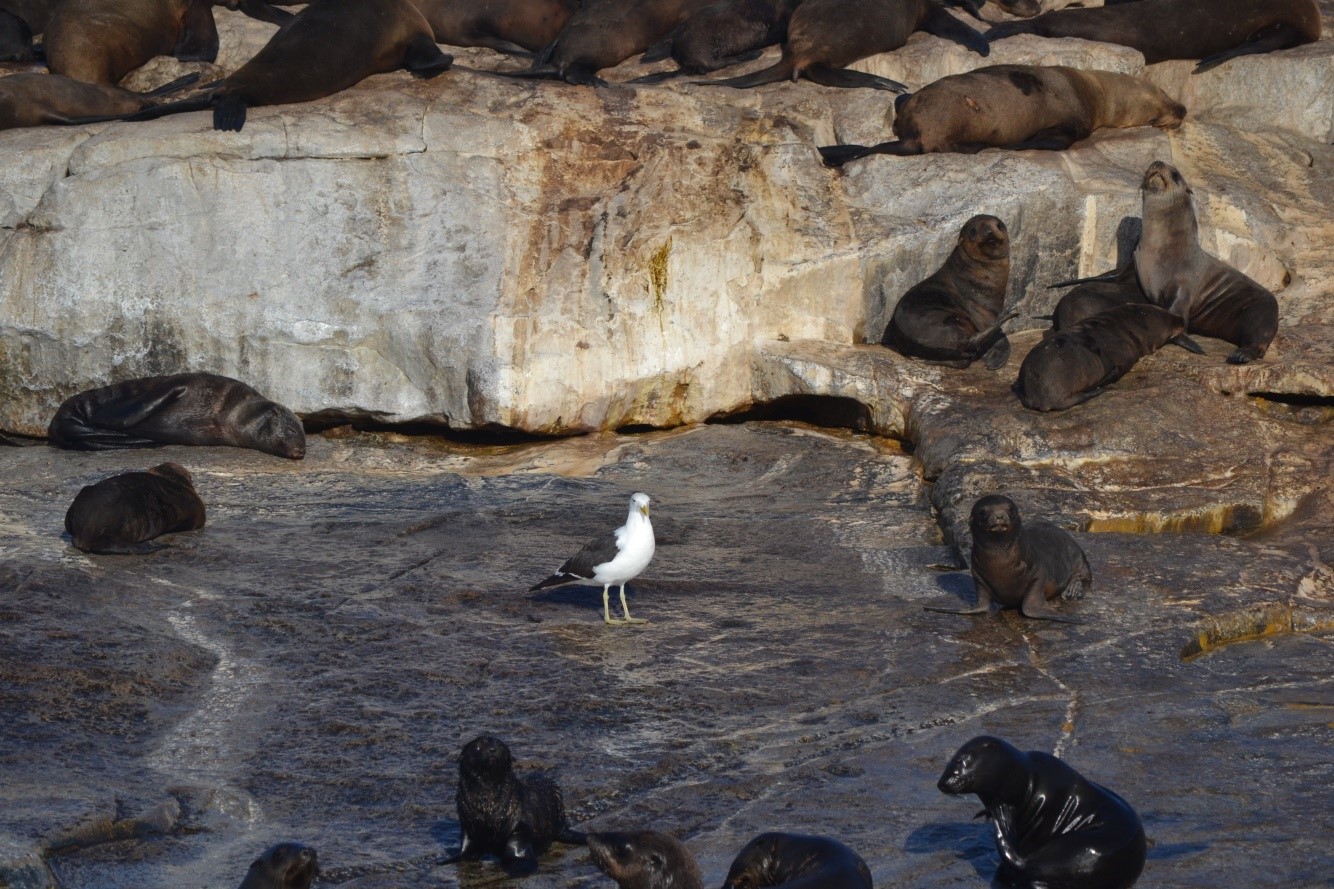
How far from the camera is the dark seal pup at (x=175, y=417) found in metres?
9.41

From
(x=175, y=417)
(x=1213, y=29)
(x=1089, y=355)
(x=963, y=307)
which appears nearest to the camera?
(x=1089, y=355)

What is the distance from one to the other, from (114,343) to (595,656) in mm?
5264

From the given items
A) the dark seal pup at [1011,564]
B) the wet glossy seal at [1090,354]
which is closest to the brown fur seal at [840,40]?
the wet glossy seal at [1090,354]

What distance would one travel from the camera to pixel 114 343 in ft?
32.8

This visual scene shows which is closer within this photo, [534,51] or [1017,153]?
[1017,153]

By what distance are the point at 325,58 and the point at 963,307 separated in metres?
4.47

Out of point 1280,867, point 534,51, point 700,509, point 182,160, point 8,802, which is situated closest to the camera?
point 1280,867

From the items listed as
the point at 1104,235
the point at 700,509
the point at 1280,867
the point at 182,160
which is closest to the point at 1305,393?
the point at 1104,235

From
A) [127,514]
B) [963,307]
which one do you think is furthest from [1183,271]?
[127,514]

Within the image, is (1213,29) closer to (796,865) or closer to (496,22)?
(496,22)

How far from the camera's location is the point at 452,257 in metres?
9.81

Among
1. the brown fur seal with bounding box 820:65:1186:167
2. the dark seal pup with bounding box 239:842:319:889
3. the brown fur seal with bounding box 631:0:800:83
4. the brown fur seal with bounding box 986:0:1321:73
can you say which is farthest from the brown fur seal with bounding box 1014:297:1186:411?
the dark seal pup with bounding box 239:842:319:889

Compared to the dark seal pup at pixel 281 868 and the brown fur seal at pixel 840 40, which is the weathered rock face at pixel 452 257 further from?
the dark seal pup at pixel 281 868

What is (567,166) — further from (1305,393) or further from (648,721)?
(648,721)
